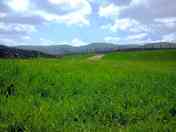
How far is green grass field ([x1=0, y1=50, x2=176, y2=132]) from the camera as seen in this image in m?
10.4

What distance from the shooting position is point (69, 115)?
1169cm

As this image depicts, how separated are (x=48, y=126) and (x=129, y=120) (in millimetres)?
3430

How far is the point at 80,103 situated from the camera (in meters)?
13.3

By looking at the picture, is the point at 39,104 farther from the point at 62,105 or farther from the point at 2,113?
the point at 2,113

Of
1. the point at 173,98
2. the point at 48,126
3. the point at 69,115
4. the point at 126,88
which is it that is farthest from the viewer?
the point at 126,88

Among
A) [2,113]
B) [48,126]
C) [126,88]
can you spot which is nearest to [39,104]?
[2,113]

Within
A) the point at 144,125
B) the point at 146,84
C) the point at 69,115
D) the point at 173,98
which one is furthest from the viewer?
the point at 146,84

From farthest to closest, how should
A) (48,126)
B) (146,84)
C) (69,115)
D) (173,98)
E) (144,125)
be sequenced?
(146,84) < (173,98) < (69,115) < (144,125) < (48,126)

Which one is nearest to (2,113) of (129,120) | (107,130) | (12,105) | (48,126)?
(12,105)

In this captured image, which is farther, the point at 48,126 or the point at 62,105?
the point at 62,105

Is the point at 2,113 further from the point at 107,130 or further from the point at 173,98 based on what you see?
the point at 173,98

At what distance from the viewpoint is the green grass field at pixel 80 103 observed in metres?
10.4

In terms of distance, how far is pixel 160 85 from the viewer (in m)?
18.0

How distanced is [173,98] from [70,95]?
4991 millimetres
